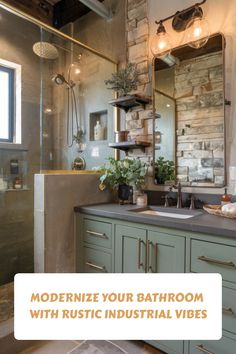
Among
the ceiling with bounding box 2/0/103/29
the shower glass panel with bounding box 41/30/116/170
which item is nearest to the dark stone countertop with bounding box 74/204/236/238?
the shower glass panel with bounding box 41/30/116/170

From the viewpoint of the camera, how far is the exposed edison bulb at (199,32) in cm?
182

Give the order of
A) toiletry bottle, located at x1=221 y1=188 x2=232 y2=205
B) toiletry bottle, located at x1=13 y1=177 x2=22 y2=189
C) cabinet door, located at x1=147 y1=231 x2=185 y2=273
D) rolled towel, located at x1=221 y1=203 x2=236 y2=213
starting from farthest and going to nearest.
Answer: toiletry bottle, located at x1=13 y1=177 x2=22 y2=189, toiletry bottle, located at x1=221 y1=188 x2=232 y2=205, rolled towel, located at x1=221 y1=203 x2=236 y2=213, cabinet door, located at x1=147 y1=231 x2=185 y2=273

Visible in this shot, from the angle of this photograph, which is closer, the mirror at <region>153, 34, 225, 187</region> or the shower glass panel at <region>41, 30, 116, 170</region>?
the mirror at <region>153, 34, 225, 187</region>

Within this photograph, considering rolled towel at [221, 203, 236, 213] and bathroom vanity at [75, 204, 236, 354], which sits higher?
rolled towel at [221, 203, 236, 213]

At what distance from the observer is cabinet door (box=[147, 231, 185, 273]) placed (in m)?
1.39

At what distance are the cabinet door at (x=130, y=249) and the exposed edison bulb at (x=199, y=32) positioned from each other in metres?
1.47

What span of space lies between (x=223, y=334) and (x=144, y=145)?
1.47m

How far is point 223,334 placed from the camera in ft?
4.06

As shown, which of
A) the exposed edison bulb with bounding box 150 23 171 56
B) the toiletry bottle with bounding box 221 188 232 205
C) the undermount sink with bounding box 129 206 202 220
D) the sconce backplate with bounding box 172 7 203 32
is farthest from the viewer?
the exposed edison bulb with bounding box 150 23 171 56

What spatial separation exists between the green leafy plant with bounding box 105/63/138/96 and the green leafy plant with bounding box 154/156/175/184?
0.72m

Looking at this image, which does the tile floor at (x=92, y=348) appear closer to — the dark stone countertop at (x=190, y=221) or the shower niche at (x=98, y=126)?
the dark stone countertop at (x=190, y=221)

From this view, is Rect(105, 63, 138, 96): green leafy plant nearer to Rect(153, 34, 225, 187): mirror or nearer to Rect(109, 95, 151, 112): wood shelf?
Rect(109, 95, 151, 112): wood shelf

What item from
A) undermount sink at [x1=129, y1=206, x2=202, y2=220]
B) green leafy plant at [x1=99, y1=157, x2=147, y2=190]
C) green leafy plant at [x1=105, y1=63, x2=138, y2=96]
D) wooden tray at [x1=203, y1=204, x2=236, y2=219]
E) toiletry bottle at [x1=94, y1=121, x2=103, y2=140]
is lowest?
undermount sink at [x1=129, y1=206, x2=202, y2=220]

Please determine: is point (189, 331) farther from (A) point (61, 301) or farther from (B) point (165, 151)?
(B) point (165, 151)
